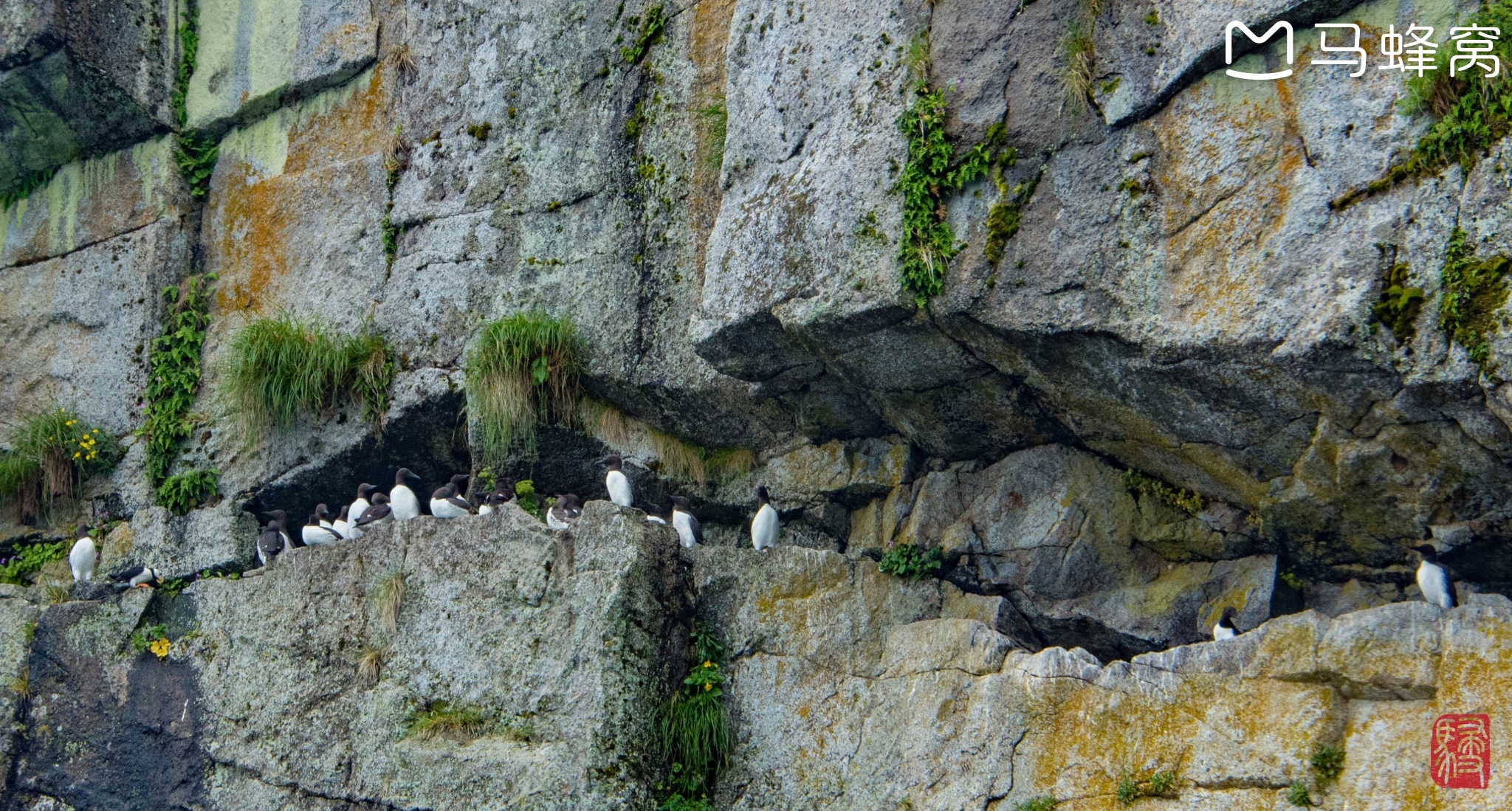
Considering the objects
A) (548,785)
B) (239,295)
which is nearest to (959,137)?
(548,785)

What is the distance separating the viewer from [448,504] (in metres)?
10.1

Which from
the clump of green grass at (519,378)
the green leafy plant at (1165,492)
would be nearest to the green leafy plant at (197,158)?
the clump of green grass at (519,378)

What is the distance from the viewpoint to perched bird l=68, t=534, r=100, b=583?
1159 cm

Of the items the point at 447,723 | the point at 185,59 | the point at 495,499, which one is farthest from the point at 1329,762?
the point at 185,59

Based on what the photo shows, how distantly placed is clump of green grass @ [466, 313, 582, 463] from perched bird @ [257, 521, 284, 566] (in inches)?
73.2

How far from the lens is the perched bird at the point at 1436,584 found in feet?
23.4

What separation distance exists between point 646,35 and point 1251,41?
5.20 meters

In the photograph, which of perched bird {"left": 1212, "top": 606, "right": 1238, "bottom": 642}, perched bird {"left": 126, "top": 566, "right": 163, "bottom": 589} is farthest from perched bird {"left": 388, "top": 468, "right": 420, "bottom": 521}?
perched bird {"left": 1212, "top": 606, "right": 1238, "bottom": 642}

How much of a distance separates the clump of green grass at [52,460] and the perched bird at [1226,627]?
9.59m

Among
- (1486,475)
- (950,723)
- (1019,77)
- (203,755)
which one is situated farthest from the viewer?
(203,755)

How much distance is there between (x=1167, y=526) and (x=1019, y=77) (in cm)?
297

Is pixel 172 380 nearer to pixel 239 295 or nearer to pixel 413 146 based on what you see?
pixel 239 295

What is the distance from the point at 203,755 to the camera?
9719 millimetres

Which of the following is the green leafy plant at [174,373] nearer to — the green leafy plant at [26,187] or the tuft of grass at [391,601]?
the green leafy plant at [26,187]
